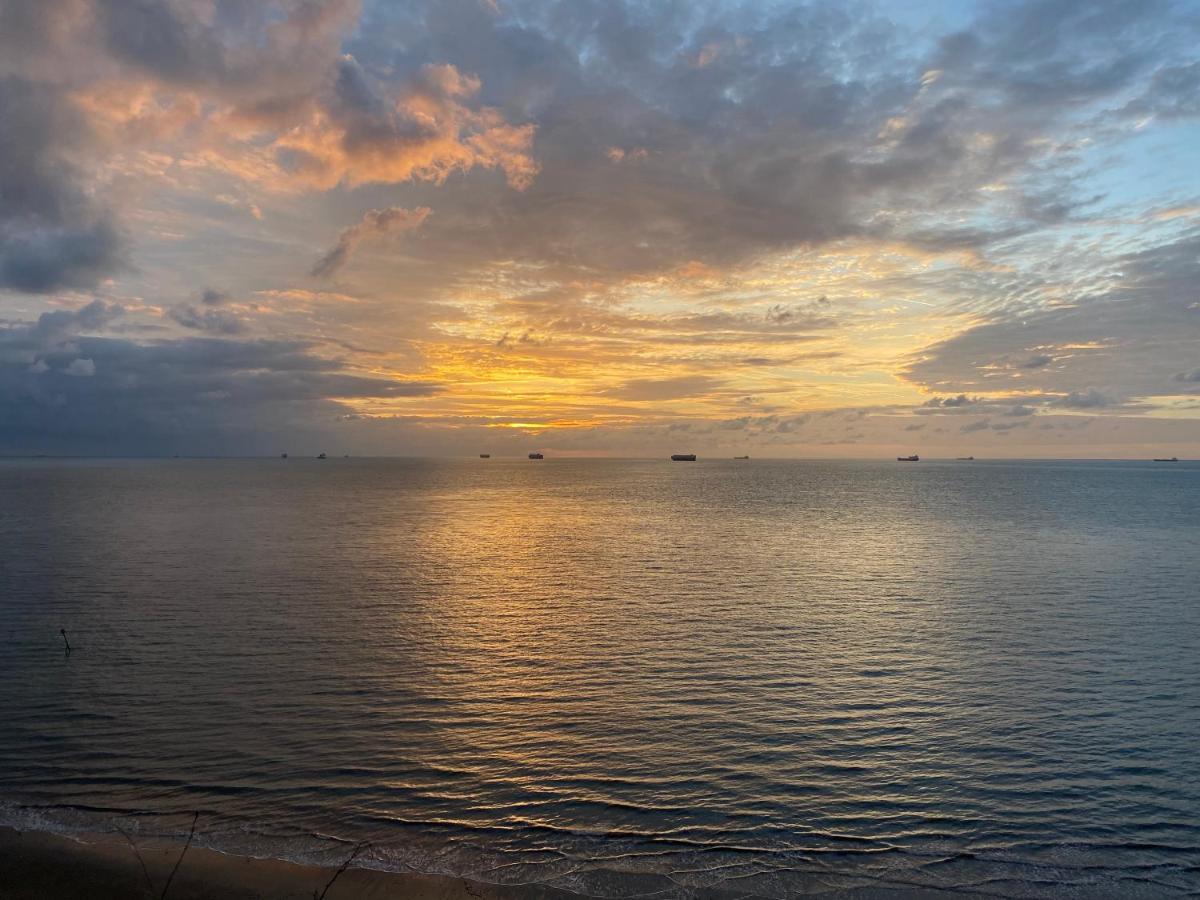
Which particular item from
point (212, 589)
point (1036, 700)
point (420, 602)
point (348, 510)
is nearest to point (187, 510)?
point (348, 510)

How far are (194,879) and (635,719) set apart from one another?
1699cm

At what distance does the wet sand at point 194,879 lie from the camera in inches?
684

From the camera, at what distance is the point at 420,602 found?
55.4m

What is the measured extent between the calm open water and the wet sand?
3.35ft

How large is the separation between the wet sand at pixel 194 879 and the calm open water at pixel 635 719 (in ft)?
3.35

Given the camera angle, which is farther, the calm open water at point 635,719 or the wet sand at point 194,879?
the calm open water at point 635,719

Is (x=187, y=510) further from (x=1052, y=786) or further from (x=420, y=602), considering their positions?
(x=1052, y=786)

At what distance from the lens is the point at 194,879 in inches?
711

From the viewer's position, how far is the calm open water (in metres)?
20.7

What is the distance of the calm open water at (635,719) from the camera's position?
20672mm

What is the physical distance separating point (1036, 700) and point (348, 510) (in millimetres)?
127730

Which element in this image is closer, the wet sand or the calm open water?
the wet sand

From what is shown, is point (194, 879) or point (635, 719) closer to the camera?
point (194, 879)

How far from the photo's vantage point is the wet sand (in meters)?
17.4
